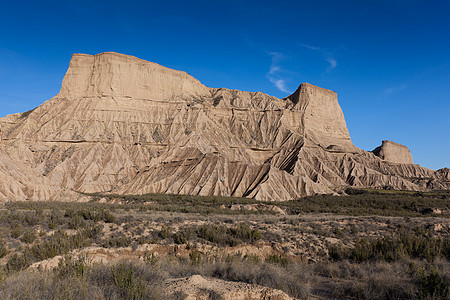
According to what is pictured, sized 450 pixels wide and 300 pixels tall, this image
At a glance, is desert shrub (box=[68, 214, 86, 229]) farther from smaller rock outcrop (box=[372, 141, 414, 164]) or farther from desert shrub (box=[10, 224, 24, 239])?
smaller rock outcrop (box=[372, 141, 414, 164])

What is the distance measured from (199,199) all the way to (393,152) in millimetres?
118319

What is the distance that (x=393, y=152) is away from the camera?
431 feet

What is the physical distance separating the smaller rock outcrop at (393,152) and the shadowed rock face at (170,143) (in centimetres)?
2317

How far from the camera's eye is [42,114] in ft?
242

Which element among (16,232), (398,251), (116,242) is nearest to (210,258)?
(116,242)

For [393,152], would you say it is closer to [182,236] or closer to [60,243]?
[182,236]

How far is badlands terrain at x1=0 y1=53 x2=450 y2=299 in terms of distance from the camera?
25.4ft

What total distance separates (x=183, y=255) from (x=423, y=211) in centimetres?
3693

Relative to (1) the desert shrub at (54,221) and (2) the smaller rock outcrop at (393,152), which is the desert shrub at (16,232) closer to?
(1) the desert shrub at (54,221)

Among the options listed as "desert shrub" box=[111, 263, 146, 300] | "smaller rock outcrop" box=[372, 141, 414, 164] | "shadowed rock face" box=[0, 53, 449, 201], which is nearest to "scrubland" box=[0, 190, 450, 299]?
"desert shrub" box=[111, 263, 146, 300]

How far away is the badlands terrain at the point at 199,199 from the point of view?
7.75 metres

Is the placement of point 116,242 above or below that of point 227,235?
below

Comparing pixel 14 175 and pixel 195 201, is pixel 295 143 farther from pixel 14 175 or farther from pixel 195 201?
pixel 14 175

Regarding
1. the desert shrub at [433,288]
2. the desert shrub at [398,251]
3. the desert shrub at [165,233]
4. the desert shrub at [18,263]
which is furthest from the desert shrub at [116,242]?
the desert shrub at [433,288]
